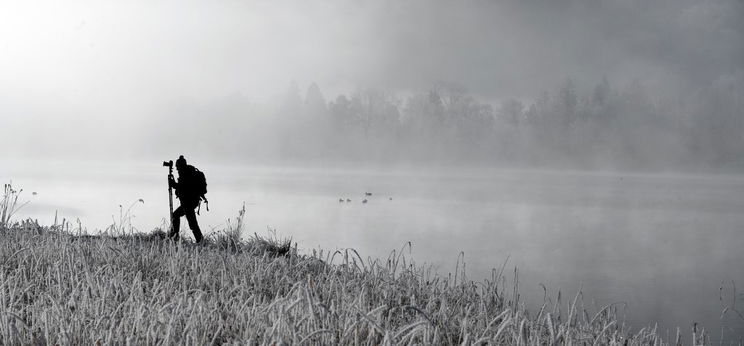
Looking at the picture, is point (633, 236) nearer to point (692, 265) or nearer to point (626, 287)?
point (692, 265)

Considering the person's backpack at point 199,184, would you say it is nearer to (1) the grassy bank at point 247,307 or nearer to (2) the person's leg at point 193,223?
(2) the person's leg at point 193,223

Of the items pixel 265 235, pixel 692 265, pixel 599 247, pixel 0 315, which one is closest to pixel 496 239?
pixel 599 247

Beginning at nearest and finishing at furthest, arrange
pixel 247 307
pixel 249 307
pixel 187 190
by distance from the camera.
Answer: pixel 247 307
pixel 249 307
pixel 187 190

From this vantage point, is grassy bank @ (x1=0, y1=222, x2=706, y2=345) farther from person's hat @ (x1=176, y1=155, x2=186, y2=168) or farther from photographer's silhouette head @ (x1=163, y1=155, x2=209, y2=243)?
person's hat @ (x1=176, y1=155, x2=186, y2=168)

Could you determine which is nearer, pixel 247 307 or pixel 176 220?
Result: pixel 247 307

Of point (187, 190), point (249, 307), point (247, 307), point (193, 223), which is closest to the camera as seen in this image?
point (247, 307)

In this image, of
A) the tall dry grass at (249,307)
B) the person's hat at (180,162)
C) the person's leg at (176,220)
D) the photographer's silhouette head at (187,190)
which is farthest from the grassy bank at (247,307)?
the person's hat at (180,162)

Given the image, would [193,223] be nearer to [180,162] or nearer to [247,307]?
[180,162]

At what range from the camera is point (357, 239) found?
1792cm

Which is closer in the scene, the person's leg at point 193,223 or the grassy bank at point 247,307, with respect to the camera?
the grassy bank at point 247,307

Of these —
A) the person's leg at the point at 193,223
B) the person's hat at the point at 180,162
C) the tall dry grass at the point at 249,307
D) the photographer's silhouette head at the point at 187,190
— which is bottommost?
the tall dry grass at the point at 249,307

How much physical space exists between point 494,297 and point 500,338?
2.76 metres

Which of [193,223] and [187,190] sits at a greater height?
[187,190]

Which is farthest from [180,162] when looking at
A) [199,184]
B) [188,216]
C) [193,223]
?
[193,223]
